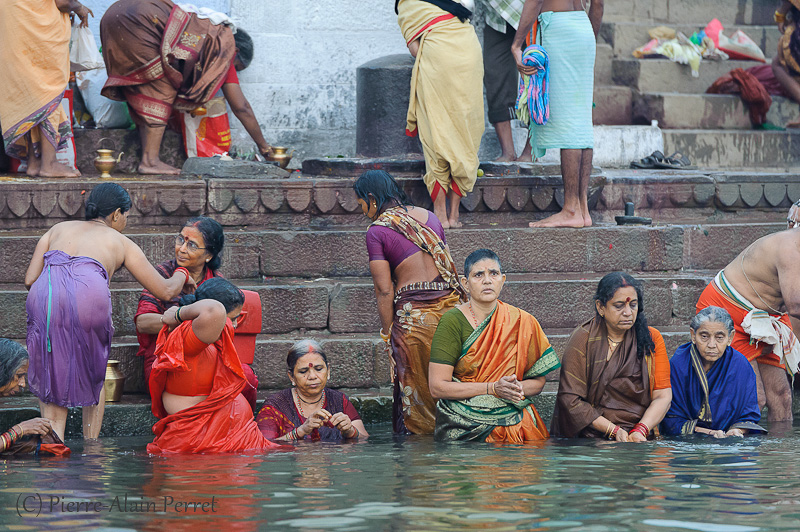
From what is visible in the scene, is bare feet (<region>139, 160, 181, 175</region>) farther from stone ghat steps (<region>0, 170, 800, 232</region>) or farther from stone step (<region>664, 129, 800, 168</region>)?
stone step (<region>664, 129, 800, 168</region>)

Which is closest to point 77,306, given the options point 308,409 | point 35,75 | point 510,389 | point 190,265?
point 190,265

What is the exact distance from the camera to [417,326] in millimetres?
5625

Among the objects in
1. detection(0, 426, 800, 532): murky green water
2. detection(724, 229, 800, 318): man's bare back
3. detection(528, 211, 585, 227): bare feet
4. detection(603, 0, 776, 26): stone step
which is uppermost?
detection(603, 0, 776, 26): stone step

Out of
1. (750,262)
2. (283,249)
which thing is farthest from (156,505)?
(750,262)

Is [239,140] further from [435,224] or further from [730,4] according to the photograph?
[730,4]

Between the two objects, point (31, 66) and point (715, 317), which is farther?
point (31, 66)

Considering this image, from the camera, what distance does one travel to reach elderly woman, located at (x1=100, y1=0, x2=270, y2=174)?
7.81m

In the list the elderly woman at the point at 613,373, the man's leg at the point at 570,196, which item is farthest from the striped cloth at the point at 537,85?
the elderly woman at the point at 613,373

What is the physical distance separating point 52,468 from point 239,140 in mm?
4960

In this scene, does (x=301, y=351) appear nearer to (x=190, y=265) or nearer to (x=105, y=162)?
(x=190, y=265)

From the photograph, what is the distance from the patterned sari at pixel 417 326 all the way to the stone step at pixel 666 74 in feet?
17.7

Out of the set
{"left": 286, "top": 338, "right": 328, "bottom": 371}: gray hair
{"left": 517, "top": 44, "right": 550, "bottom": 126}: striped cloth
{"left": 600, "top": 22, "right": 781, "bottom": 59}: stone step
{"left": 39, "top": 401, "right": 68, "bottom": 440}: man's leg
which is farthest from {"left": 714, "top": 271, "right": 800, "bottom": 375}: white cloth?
{"left": 600, "top": 22, "right": 781, "bottom": 59}: stone step

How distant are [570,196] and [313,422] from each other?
2804mm

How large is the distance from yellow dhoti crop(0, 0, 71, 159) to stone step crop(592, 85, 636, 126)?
5.07m
